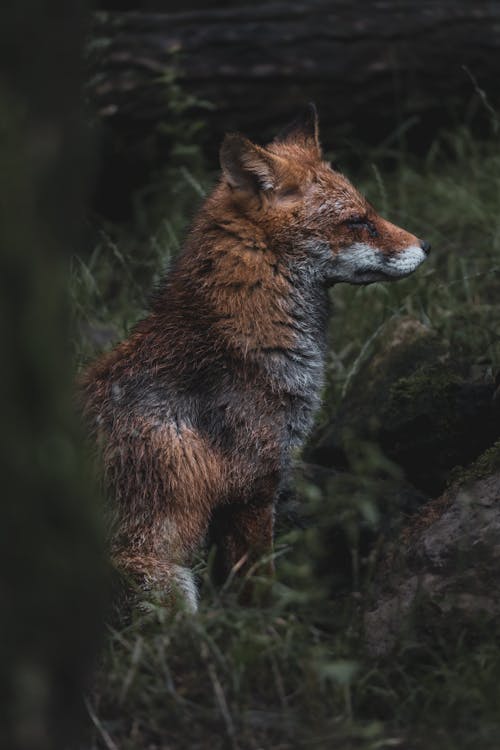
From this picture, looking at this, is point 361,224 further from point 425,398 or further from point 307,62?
point 307,62

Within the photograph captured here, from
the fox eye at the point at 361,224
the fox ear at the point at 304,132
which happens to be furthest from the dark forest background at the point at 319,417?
the fox ear at the point at 304,132

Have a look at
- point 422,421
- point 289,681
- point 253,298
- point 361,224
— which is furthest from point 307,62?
point 289,681

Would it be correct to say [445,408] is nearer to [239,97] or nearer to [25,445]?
[25,445]

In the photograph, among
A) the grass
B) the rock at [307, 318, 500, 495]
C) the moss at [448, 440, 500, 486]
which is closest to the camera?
the grass

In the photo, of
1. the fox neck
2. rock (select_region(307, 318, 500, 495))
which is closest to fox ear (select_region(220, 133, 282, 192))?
the fox neck

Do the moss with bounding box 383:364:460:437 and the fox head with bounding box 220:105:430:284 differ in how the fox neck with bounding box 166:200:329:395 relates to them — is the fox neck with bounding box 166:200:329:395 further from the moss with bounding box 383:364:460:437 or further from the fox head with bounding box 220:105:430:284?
the moss with bounding box 383:364:460:437

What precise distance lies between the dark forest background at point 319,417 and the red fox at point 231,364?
24cm

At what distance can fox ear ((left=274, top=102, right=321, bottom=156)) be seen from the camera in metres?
5.55

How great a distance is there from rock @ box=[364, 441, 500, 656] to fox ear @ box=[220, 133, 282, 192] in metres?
1.58

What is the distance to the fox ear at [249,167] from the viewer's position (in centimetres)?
491

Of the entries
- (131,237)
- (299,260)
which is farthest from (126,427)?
(131,237)

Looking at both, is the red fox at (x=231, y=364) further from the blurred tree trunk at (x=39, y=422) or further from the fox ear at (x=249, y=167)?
the blurred tree trunk at (x=39, y=422)

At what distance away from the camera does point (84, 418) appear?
187 inches

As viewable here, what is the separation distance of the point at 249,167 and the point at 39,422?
8.27ft
